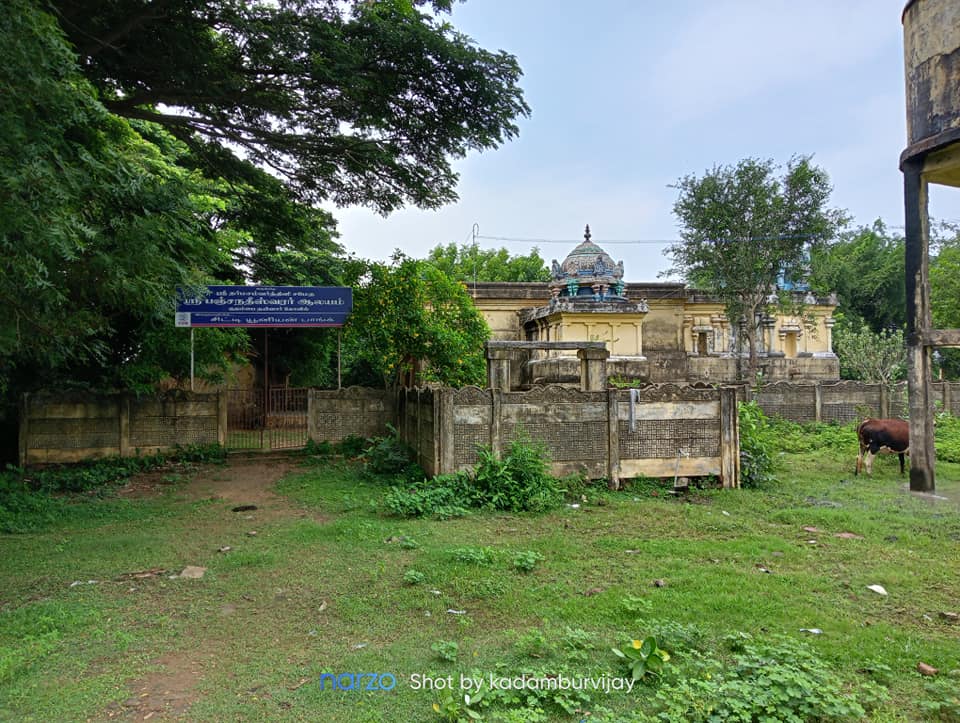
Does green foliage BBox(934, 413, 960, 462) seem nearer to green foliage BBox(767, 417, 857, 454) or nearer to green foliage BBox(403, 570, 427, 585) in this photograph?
green foliage BBox(767, 417, 857, 454)

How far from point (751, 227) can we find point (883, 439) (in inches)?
441

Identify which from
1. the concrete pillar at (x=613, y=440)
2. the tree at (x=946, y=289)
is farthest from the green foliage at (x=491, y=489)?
the tree at (x=946, y=289)

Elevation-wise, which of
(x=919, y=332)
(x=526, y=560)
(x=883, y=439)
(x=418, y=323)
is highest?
(x=418, y=323)

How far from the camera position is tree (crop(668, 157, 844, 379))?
19.7 meters

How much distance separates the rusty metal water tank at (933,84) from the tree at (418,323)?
870cm

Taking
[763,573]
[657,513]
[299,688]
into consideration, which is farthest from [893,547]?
[299,688]

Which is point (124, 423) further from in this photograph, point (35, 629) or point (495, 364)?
point (35, 629)

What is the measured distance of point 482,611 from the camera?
15.1 feet

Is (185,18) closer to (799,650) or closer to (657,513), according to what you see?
(657,513)

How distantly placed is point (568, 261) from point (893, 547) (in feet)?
59.5

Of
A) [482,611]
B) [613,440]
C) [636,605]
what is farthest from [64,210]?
[613,440]

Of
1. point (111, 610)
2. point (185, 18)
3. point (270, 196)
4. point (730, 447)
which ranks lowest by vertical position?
point (111, 610)

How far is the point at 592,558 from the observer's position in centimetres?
592

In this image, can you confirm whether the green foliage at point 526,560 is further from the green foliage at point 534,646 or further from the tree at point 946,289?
the tree at point 946,289
